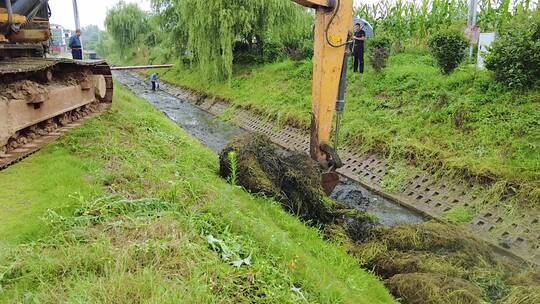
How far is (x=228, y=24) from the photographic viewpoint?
15.3 metres

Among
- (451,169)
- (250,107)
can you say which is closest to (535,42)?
(451,169)

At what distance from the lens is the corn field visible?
11.8 m

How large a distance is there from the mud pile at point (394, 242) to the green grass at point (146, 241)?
0.96 ft

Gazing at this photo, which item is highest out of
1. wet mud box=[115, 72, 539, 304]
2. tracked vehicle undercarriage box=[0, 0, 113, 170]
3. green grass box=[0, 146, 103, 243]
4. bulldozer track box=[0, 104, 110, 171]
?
tracked vehicle undercarriage box=[0, 0, 113, 170]

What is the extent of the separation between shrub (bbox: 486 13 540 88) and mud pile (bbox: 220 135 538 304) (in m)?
3.95

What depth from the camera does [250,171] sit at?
5098 millimetres

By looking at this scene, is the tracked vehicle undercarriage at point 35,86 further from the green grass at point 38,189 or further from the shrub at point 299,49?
the shrub at point 299,49

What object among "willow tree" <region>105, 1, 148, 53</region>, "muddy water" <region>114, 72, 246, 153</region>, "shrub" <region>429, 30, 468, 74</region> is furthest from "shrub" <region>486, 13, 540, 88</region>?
"willow tree" <region>105, 1, 148, 53</region>

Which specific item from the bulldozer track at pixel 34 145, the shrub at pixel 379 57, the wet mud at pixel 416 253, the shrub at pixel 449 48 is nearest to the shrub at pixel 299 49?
the shrub at pixel 379 57

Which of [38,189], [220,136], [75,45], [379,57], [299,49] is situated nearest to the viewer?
[38,189]

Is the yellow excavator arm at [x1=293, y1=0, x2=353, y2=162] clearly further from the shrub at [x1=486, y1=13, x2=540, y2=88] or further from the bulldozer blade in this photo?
the shrub at [x1=486, y1=13, x2=540, y2=88]

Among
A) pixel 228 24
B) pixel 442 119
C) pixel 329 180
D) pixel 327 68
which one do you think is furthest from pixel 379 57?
pixel 228 24

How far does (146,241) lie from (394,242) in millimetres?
2952

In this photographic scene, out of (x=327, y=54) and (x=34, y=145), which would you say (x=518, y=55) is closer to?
(x=327, y=54)
